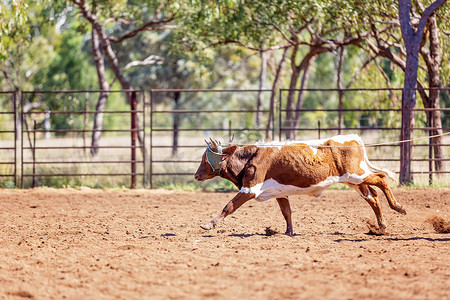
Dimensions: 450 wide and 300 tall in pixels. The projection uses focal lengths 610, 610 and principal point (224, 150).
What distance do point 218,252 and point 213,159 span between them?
1529 mm

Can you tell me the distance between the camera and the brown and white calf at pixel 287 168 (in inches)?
310

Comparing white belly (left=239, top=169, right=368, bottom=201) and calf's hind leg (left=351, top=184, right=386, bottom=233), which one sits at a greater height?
white belly (left=239, top=169, right=368, bottom=201)

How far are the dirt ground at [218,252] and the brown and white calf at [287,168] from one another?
0.58 meters

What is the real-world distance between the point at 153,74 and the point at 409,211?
26639 millimetres

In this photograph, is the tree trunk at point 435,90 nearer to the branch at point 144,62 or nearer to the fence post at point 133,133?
the fence post at point 133,133

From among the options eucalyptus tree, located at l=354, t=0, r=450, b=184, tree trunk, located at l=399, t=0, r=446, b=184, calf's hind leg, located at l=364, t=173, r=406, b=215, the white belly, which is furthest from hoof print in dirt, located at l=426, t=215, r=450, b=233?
tree trunk, located at l=399, t=0, r=446, b=184

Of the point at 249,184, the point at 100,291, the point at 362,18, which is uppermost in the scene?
the point at 362,18

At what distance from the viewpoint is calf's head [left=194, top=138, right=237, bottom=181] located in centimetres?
792

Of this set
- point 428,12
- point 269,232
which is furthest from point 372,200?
point 428,12

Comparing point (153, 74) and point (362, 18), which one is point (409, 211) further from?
point (153, 74)

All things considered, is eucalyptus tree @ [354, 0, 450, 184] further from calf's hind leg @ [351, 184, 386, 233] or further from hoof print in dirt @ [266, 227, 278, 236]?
hoof print in dirt @ [266, 227, 278, 236]

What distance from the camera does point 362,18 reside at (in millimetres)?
14047

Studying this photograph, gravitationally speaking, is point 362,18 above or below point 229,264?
above

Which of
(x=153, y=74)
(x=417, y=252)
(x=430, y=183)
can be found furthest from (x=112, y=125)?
(x=417, y=252)
